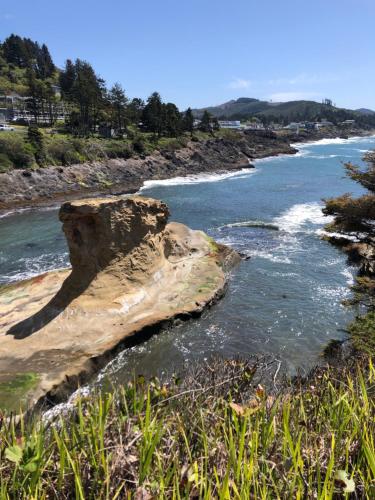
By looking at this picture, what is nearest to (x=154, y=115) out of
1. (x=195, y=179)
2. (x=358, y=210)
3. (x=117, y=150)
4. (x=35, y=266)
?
(x=117, y=150)

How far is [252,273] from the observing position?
87.4 feet

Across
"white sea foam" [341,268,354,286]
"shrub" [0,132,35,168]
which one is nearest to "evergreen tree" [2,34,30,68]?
"shrub" [0,132,35,168]

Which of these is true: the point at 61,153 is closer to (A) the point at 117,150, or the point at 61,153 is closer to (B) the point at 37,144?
(B) the point at 37,144

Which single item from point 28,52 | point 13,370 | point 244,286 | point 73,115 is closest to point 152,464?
point 13,370

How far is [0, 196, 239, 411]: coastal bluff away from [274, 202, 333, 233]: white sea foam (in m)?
16.2

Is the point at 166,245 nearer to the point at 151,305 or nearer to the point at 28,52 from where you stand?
the point at 151,305

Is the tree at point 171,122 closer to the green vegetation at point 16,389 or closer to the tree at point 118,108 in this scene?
the tree at point 118,108

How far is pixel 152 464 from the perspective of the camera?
12.4ft

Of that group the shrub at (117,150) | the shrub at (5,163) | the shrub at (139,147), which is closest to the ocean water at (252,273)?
the shrub at (5,163)

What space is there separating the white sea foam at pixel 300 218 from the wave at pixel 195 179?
78.7ft

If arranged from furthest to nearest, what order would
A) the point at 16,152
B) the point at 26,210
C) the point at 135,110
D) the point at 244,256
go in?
1. the point at 135,110
2. the point at 16,152
3. the point at 26,210
4. the point at 244,256

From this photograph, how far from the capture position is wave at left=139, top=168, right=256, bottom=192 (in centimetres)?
6665

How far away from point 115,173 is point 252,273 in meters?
45.9

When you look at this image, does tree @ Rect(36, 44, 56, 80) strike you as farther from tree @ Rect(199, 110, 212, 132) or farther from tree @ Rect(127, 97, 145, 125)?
tree @ Rect(199, 110, 212, 132)
